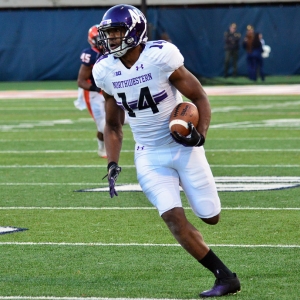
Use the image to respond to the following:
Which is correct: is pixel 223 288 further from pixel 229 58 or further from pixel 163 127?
pixel 229 58

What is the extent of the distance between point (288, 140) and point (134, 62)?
8753 millimetres

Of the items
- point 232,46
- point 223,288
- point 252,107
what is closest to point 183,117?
point 223,288

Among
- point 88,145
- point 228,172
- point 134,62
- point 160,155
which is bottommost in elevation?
point 88,145

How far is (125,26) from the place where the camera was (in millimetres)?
5176

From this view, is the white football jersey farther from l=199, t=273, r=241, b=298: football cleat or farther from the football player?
l=199, t=273, r=241, b=298: football cleat

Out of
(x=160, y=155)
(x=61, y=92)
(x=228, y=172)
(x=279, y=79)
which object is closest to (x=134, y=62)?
(x=160, y=155)

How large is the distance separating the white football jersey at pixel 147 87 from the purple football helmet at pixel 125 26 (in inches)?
3.3

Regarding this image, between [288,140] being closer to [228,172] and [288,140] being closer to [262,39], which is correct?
[228,172]

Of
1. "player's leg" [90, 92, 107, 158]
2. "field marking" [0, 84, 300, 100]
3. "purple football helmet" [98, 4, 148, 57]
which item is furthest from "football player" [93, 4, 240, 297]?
"field marking" [0, 84, 300, 100]

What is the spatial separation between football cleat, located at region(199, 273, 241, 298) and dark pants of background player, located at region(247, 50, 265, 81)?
2469 centimetres

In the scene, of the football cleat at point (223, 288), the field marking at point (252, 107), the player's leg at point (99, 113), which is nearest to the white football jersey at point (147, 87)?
the football cleat at point (223, 288)

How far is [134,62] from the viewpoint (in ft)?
17.2

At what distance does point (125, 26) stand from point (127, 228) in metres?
2.37

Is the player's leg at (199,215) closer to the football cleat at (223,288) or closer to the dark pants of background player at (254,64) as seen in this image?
the football cleat at (223,288)
